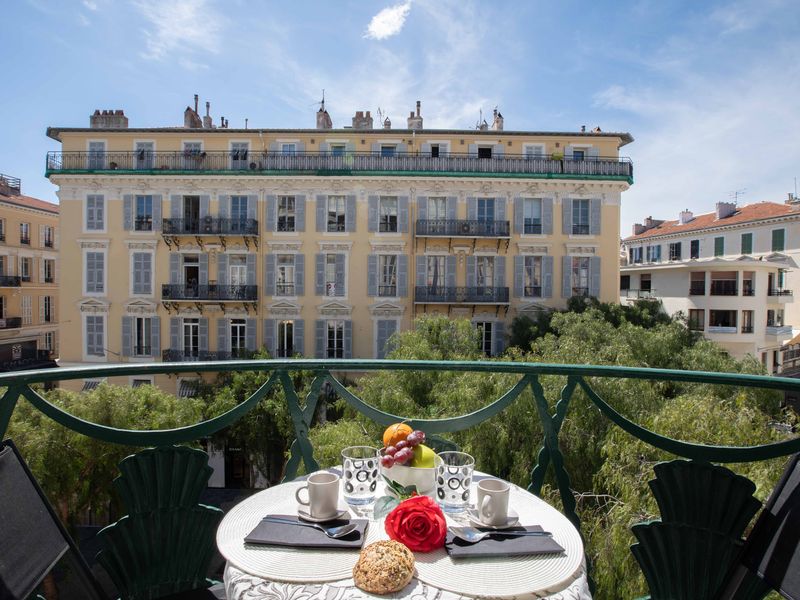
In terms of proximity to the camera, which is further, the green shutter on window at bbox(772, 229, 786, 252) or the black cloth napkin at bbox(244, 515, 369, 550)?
the green shutter on window at bbox(772, 229, 786, 252)

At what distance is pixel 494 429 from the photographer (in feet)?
28.9

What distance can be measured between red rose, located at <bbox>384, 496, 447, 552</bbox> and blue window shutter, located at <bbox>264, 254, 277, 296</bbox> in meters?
20.1

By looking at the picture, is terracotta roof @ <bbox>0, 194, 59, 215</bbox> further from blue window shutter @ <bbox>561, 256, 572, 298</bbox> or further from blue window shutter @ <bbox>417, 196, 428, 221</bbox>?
blue window shutter @ <bbox>561, 256, 572, 298</bbox>

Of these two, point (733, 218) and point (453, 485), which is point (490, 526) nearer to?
point (453, 485)

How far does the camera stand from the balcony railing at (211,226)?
20.4m

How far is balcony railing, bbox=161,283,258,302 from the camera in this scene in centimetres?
2039

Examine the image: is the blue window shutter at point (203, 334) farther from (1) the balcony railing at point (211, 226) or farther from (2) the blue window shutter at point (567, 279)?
(2) the blue window shutter at point (567, 279)

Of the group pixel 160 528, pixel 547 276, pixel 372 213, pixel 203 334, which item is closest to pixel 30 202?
pixel 203 334

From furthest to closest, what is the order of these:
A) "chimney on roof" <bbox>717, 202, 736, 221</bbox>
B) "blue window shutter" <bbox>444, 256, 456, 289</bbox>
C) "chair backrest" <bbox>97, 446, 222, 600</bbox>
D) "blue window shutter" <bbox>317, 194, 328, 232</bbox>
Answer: "chimney on roof" <bbox>717, 202, 736, 221</bbox> < "blue window shutter" <bbox>444, 256, 456, 289</bbox> < "blue window shutter" <bbox>317, 194, 328, 232</bbox> < "chair backrest" <bbox>97, 446, 222, 600</bbox>

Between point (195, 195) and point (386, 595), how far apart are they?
22.3 metres

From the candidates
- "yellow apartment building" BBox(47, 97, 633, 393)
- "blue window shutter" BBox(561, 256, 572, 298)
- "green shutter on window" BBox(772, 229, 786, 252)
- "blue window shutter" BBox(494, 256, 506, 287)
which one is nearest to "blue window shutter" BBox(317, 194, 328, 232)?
"yellow apartment building" BBox(47, 97, 633, 393)

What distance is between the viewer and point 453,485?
1.76 m

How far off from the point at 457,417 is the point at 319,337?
1896 cm

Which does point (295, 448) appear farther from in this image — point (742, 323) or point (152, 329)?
point (742, 323)
